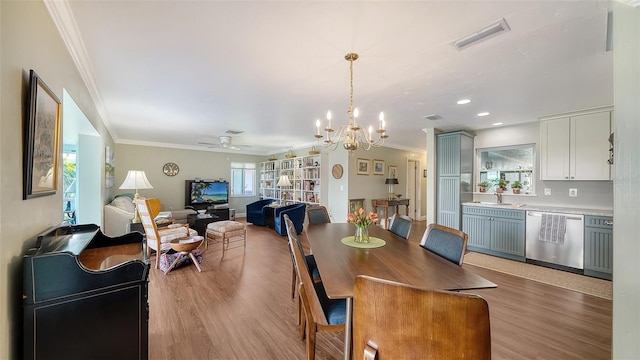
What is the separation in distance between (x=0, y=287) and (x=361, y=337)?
143 cm

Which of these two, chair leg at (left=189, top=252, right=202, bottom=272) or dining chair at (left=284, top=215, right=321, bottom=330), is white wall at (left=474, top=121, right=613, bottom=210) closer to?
dining chair at (left=284, top=215, right=321, bottom=330)

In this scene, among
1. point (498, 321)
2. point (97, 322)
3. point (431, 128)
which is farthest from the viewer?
point (431, 128)

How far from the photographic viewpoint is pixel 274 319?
86.5 inches

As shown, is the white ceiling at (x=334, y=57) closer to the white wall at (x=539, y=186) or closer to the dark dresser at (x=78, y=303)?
the white wall at (x=539, y=186)

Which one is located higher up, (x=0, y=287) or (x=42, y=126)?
(x=42, y=126)

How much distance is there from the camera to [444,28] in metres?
1.67

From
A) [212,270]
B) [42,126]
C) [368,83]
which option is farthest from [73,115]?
[368,83]

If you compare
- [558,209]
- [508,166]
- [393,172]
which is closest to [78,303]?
[558,209]

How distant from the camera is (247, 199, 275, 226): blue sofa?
6547 millimetres

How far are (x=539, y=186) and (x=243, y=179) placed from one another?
25.7 ft

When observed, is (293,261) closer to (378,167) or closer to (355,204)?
(355,204)

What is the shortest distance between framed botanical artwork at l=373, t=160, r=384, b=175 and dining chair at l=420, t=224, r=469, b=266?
440 centimetres

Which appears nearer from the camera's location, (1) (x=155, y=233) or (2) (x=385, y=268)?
(2) (x=385, y=268)

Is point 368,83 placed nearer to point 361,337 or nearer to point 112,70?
point 361,337
